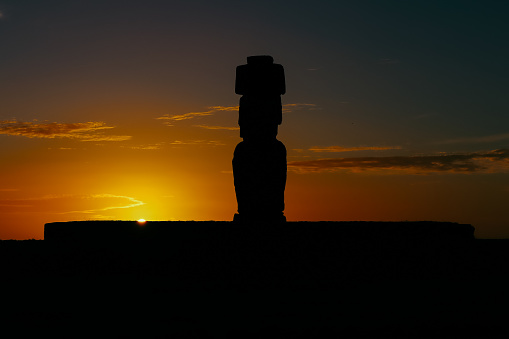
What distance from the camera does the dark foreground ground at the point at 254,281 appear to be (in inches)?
282

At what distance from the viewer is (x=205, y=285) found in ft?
33.0

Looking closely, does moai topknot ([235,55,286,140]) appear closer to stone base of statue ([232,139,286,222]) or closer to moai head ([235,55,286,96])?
moai head ([235,55,286,96])

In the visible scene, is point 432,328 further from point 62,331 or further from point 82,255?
point 82,255

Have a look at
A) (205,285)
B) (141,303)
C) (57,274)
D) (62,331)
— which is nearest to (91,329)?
(62,331)

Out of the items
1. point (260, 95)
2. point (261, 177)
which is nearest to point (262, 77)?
point (260, 95)

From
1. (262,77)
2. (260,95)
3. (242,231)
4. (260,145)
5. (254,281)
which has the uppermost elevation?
(262,77)

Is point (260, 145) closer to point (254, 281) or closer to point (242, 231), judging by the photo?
point (242, 231)

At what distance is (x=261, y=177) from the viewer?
13.2 meters

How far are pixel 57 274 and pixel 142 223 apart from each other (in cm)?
255

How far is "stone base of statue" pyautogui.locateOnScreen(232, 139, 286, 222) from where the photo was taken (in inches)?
520

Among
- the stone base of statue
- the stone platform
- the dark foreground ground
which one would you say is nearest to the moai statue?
the stone base of statue

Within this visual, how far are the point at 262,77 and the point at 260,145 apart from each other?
1466 mm

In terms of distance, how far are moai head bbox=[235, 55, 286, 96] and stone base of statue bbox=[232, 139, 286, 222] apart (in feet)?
3.56

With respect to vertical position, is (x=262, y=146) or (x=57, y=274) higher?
(x=262, y=146)
